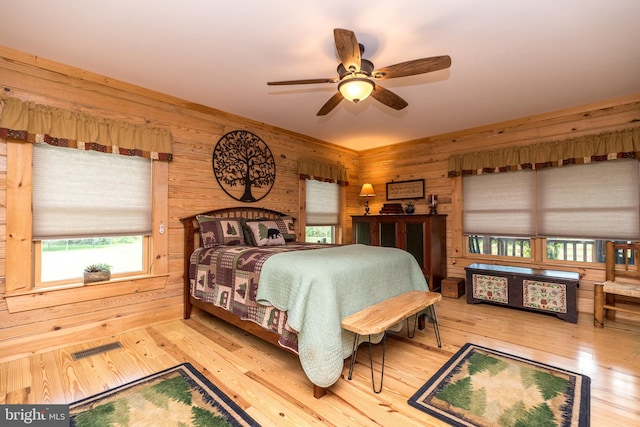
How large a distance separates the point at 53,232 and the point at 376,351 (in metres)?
3.03

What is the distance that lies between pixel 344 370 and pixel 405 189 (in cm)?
362

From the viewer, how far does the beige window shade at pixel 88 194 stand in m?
2.57

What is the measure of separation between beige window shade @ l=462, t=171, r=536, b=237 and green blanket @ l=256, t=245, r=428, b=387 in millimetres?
2522

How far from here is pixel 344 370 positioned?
2.27 m

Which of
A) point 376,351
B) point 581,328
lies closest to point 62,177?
point 376,351

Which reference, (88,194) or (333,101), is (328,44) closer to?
(333,101)

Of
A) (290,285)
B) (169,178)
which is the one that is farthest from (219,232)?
(290,285)

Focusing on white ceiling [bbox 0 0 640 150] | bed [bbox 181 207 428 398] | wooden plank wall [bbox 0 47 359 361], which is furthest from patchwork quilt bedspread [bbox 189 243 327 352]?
white ceiling [bbox 0 0 640 150]

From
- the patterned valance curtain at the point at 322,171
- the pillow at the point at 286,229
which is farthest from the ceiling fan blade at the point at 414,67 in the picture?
the patterned valance curtain at the point at 322,171

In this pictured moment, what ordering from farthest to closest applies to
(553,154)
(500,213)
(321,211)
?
(321,211)
(500,213)
(553,154)

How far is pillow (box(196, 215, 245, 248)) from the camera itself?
3248 mm

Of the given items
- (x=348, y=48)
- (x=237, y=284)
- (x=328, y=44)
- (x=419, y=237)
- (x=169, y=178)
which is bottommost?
(x=237, y=284)

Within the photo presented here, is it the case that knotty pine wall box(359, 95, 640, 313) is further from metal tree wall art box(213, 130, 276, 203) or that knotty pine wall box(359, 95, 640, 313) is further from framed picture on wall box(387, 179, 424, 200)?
metal tree wall art box(213, 130, 276, 203)

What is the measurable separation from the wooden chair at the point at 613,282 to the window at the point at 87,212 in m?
4.84
